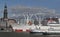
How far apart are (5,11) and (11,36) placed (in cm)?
200

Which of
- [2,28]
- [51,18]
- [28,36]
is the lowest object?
[28,36]

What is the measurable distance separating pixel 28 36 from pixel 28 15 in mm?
1498

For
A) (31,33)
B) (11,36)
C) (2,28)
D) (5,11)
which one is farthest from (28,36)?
(5,11)

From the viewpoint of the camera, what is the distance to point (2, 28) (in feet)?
31.3

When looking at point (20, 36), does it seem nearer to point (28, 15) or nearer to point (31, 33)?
point (31, 33)

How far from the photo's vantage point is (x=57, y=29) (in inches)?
379

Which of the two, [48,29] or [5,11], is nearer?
[48,29]

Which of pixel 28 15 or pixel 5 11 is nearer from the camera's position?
pixel 28 15

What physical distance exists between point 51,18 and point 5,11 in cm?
349

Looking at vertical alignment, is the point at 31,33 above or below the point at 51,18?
below

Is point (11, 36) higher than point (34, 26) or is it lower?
lower

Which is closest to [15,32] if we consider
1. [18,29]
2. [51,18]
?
[18,29]

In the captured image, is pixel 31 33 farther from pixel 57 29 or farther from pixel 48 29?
pixel 57 29

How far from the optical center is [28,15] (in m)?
9.75
